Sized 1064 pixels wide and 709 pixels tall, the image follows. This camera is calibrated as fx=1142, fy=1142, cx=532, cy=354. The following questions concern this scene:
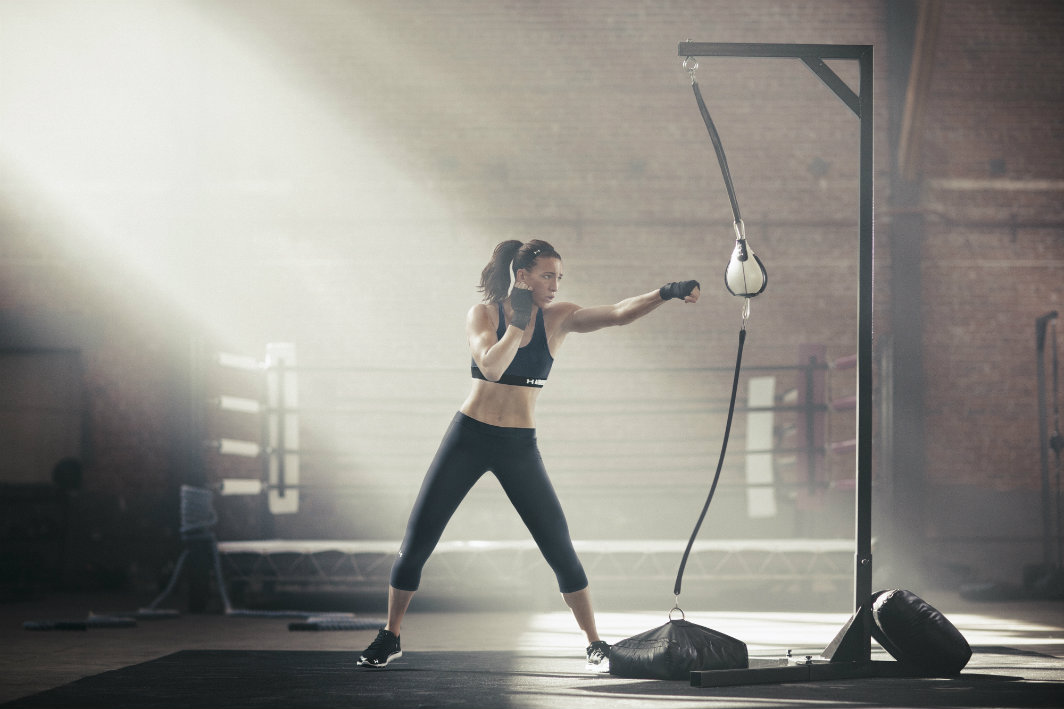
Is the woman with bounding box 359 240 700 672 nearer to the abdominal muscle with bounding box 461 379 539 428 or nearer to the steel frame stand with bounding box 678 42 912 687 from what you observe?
the abdominal muscle with bounding box 461 379 539 428

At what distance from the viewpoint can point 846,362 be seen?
7516mm

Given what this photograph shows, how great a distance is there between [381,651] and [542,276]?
1425 millimetres

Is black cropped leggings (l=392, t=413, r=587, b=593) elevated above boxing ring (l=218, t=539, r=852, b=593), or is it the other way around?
black cropped leggings (l=392, t=413, r=587, b=593)

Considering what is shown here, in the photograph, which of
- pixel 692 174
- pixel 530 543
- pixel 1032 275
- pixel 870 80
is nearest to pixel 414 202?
pixel 692 174

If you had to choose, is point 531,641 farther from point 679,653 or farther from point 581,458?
point 581,458

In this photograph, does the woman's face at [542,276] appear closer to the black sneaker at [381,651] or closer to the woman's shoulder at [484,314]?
the woman's shoulder at [484,314]

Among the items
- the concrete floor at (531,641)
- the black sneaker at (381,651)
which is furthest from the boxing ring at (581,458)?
the black sneaker at (381,651)

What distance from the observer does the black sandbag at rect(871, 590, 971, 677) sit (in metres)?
3.80

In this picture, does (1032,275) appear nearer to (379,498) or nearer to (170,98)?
(379,498)

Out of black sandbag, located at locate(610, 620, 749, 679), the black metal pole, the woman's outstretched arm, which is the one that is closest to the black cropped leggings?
black sandbag, located at locate(610, 620, 749, 679)

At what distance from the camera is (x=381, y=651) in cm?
400

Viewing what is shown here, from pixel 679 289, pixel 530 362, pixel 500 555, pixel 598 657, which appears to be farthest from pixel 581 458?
pixel 679 289

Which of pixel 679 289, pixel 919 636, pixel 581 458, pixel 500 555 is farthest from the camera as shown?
pixel 581 458

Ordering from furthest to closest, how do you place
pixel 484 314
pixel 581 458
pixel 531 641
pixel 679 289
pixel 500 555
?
pixel 581 458, pixel 500 555, pixel 531 641, pixel 484 314, pixel 679 289
